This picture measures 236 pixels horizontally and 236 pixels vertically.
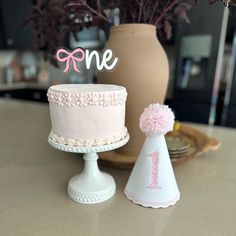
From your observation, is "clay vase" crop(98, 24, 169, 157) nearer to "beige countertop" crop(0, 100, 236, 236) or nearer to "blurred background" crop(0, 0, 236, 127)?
"beige countertop" crop(0, 100, 236, 236)

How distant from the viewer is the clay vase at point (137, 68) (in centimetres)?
60

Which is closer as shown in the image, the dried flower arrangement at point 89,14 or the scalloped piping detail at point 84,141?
the scalloped piping detail at point 84,141

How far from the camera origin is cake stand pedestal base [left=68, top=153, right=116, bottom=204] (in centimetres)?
49

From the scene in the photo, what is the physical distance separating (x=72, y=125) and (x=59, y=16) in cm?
→ 47

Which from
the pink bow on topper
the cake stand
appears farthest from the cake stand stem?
the pink bow on topper

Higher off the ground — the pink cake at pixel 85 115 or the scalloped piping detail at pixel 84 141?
the pink cake at pixel 85 115

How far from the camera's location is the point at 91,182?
0.51m

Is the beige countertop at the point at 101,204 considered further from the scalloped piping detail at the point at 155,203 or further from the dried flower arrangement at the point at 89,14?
the dried flower arrangement at the point at 89,14

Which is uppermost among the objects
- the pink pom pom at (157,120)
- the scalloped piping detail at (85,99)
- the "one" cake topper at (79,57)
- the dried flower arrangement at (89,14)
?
the dried flower arrangement at (89,14)

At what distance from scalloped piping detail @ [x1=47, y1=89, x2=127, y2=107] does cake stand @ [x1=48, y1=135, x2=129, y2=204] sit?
0.28ft

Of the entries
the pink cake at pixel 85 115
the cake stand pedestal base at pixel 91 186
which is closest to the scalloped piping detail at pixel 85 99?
the pink cake at pixel 85 115

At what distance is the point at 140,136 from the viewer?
0.66 metres

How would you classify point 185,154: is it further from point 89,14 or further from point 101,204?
point 89,14

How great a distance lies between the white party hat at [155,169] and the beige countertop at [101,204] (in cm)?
2
